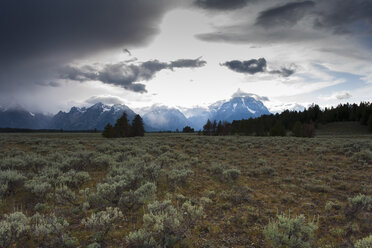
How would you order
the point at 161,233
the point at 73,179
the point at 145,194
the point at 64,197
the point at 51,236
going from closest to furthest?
the point at 161,233, the point at 51,236, the point at 64,197, the point at 145,194, the point at 73,179

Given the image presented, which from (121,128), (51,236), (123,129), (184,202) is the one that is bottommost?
(51,236)

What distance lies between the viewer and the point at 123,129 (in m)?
67.3

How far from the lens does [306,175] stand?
12531 mm

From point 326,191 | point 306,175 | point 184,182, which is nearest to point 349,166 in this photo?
point 306,175

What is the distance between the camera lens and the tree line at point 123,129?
6425 centimetres

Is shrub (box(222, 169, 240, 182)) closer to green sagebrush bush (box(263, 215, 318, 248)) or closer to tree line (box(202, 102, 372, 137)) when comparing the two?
green sagebrush bush (box(263, 215, 318, 248))

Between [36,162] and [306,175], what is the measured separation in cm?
1859

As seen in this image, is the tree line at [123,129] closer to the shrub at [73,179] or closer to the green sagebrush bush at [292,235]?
the shrub at [73,179]

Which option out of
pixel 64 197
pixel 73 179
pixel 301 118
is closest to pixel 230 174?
pixel 64 197

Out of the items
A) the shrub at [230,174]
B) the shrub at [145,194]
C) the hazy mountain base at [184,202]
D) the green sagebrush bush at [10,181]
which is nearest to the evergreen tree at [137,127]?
the hazy mountain base at [184,202]

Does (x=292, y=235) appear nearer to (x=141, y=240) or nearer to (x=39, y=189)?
(x=141, y=240)

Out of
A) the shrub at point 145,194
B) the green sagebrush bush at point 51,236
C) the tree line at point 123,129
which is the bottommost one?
the green sagebrush bush at point 51,236

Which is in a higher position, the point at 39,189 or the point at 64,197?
the point at 39,189

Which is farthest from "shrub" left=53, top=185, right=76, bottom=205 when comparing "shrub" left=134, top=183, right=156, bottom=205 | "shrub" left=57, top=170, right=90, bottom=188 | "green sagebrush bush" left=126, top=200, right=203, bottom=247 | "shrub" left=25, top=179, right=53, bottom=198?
"green sagebrush bush" left=126, top=200, right=203, bottom=247
